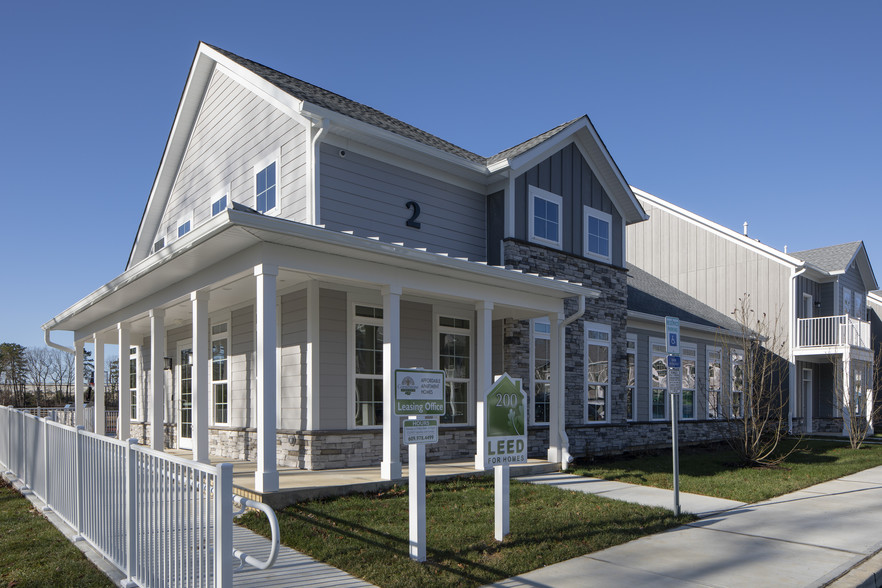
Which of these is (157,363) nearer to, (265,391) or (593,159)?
(265,391)

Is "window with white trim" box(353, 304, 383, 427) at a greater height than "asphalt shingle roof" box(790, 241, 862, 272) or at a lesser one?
lesser

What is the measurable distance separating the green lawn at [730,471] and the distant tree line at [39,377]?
23243 millimetres

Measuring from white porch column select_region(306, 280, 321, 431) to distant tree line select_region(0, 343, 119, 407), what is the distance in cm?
2084

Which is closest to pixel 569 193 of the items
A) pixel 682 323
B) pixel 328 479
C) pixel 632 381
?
pixel 632 381

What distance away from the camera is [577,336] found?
14336 millimetres

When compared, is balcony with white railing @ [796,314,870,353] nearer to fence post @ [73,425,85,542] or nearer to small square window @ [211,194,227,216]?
small square window @ [211,194,227,216]

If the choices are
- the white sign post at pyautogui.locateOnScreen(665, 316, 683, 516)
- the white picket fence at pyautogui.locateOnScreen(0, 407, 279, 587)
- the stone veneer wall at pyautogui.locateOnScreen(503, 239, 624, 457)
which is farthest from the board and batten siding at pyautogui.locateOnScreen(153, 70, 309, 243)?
the white sign post at pyautogui.locateOnScreen(665, 316, 683, 516)

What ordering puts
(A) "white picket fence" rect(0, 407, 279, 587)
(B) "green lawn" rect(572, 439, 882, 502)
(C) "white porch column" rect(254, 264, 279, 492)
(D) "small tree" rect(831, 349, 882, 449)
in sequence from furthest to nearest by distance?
1. (D) "small tree" rect(831, 349, 882, 449)
2. (B) "green lawn" rect(572, 439, 882, 502)
3. (C) "white porch column" rect(254, 264, 279, 492)
4. (A) "white picket fence" rect(0, 407, 279, 587)

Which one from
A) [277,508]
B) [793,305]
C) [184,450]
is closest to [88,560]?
[277,508]

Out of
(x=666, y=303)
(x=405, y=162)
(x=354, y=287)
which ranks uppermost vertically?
(x=405, y=162)

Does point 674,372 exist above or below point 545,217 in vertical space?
below

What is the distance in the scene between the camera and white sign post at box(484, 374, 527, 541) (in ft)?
21.7

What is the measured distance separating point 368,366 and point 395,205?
3.00 m

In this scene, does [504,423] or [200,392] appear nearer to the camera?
[504,423]
